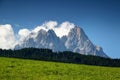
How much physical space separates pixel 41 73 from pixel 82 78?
5.71 metres

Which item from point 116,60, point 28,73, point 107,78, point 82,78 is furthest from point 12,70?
point 116,60

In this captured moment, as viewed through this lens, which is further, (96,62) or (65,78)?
(96,62)

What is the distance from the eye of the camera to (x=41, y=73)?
118 feet

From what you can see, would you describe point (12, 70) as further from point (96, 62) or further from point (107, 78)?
point (96, 62)

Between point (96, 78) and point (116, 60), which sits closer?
point (96, 78)

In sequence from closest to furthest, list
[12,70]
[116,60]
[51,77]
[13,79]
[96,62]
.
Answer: [13,79] < [51,77] < [12,70] < [96,62] < [116,60]

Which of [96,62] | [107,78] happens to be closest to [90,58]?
[96,62]

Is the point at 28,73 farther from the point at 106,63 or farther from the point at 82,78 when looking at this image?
the point at 106,63

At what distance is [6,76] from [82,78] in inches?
410

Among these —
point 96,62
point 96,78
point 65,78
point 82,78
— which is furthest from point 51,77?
point 96,62

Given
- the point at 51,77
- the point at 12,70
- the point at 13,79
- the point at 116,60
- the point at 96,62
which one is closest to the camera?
the point at 13,79

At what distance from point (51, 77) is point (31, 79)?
3.01 m

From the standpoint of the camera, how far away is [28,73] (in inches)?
1377

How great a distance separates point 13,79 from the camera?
30.5m
